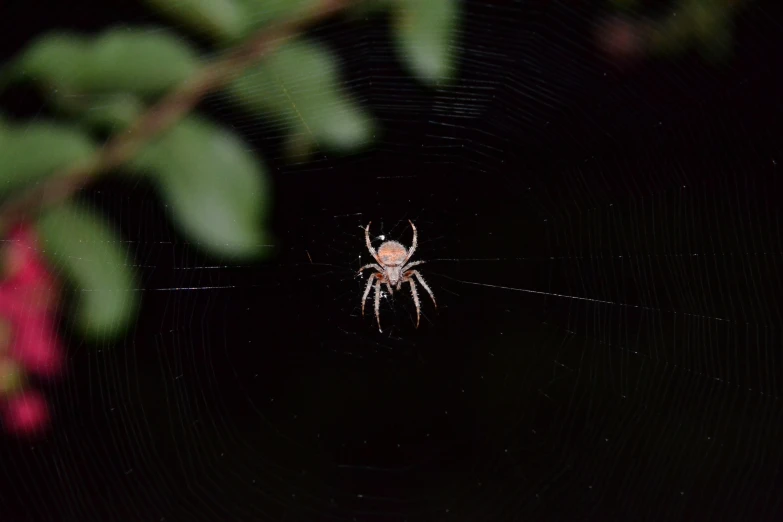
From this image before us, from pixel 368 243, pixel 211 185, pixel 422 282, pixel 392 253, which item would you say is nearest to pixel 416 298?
pixel 422 282

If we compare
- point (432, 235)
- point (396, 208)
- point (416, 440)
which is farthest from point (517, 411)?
point (396, 208)

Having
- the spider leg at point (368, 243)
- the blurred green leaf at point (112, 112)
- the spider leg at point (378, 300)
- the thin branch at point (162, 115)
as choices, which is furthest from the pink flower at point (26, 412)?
the spider leg at point (378, 300)

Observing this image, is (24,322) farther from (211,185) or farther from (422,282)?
(422,282)

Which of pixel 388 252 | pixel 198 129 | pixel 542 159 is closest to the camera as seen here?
pixel 198 129

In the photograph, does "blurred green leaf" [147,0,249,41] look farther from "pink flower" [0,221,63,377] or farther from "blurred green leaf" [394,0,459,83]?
"pink flower" [0,221,63,377]

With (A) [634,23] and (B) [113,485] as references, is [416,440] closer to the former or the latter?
(B) [113,485]

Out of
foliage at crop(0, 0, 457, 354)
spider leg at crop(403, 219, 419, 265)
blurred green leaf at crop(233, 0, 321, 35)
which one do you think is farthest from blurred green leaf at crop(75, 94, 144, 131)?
spider leg at crop(403, 219, 419, 265)
